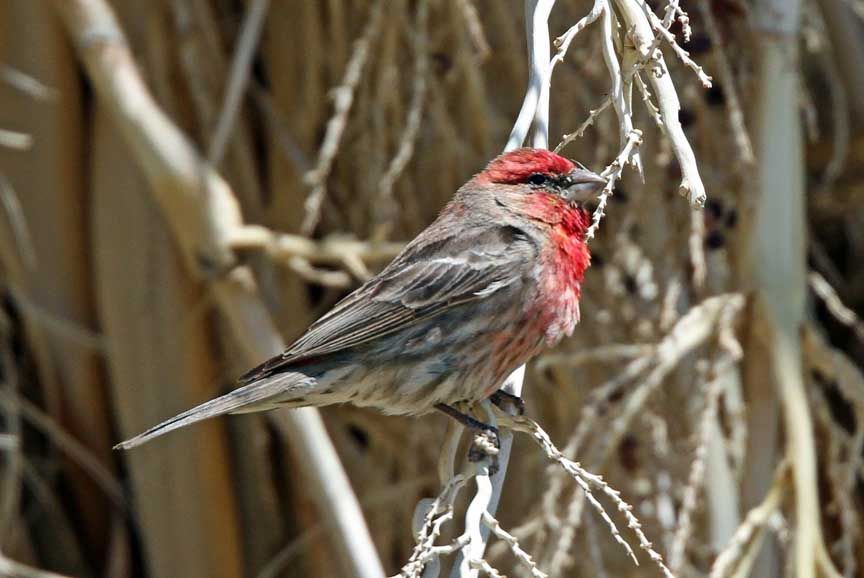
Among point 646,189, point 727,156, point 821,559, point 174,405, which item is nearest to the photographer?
point 821,559

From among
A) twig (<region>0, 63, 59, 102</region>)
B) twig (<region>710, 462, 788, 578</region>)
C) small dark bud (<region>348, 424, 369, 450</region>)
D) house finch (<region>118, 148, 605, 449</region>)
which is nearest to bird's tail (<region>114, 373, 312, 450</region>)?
house finch (<region>118, 148, 605, 449</region>)

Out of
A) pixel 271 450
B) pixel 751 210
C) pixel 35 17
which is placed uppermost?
pixel 35 17

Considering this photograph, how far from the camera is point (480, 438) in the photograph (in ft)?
9.40

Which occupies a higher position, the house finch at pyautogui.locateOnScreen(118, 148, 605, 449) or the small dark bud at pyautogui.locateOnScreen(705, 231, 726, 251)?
the house finch at pyautogui.locateOnScreen(118, 148, 605, 449)

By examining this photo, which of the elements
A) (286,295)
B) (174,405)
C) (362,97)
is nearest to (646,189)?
(362,97)

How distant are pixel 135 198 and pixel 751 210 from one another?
260 centimetres

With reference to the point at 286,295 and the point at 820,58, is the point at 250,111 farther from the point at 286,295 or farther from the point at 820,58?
the point at 820,58

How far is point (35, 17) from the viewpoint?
5590 millimetres

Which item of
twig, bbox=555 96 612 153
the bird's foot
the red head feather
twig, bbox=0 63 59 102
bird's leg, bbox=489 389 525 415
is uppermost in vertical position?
twig, bbox=0 63 59 102

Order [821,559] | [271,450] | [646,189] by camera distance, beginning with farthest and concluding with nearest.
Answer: [271,450]
[646,189]
[821,559]

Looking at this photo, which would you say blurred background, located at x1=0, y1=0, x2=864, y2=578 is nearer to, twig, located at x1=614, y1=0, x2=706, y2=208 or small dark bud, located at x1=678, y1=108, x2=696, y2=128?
small dark bud, located at x1=678, y1=108, x2=696, y2=128

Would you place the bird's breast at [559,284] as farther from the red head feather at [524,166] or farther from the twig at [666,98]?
the twig at [666,98]

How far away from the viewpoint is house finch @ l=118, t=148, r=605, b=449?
3.58 meters

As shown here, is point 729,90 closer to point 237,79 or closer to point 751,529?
point 751,529
